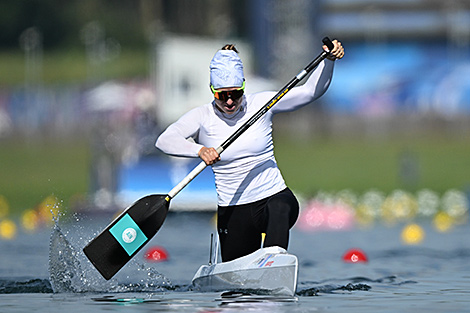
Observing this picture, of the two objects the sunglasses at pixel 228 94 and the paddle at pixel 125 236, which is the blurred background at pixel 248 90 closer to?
the paddle at pixel 125 236

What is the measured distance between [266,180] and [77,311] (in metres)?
1.95

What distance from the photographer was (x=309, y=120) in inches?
1901

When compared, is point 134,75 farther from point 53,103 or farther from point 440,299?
point 440,299

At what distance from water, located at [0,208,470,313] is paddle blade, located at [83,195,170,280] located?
28 cm

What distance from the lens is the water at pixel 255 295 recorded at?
354 inches

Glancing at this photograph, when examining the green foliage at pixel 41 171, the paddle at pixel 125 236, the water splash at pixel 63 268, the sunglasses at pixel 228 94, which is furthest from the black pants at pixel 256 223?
the green foliage at pixel 41 171

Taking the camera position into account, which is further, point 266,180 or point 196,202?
point 196,202

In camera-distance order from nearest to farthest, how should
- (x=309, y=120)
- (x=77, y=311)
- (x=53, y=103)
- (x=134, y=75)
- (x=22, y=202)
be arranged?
1. (x=77, y=311)
2. (x=22, y=202)
3. (x=309, y=120)
4. (x=53, y=103)
5. (x=134, y=75)

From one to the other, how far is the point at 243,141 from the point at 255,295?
1280 mm

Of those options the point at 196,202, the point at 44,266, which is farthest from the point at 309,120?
the point at 44,266

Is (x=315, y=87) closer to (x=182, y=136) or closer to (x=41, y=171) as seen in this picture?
(x=182, y=136)

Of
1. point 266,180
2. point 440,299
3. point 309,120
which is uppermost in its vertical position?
point 309,120

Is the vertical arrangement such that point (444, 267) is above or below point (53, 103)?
below

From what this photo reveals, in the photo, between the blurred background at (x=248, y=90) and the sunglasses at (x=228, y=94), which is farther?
the blurred background at (x=248, y=90)
